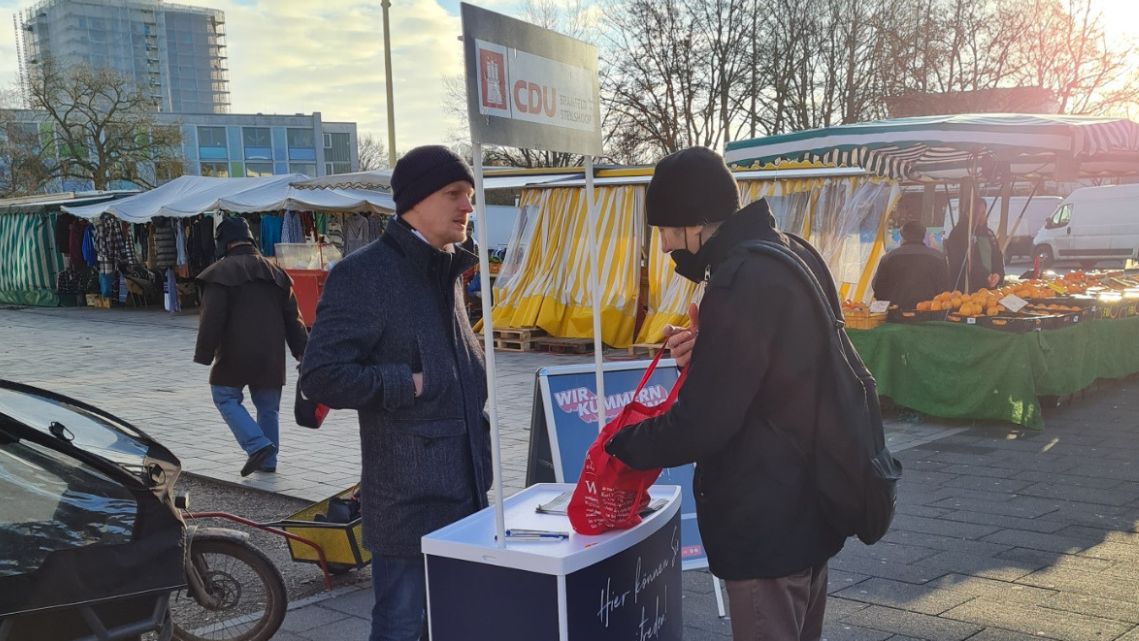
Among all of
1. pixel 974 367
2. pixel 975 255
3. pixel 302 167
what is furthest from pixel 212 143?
pixel 974 367

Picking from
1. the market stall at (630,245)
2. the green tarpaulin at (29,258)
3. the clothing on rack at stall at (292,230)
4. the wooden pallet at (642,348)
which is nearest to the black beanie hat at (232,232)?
the market stall at (630,245)

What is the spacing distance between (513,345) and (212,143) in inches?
3263

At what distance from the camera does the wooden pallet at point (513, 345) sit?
40.9 feet

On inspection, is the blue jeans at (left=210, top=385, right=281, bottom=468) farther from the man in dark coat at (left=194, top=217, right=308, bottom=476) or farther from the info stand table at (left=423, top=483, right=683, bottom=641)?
the info stand table at (left=423, top=483, right=683, bottom=641)

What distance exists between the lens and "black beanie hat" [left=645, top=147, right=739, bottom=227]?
7.20ft

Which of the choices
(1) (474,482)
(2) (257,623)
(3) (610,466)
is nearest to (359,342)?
(1) (474,482)

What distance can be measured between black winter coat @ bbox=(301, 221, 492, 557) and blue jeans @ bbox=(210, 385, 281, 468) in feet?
13.2

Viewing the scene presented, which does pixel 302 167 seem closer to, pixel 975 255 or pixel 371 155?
pixel 371 155

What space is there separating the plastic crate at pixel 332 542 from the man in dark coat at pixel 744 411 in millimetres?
2450

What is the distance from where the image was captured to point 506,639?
219 centimetres

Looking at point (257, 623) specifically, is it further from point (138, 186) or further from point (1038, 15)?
point (138, 186)

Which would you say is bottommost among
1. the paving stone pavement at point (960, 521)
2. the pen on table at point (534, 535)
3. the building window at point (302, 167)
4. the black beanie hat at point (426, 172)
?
the paving stone pavement at point (960, 521)

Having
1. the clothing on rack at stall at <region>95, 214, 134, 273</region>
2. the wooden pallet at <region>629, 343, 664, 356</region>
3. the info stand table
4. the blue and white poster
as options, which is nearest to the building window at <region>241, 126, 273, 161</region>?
the clothing on rack at stall at <region>95, 214, 134, 273</region>

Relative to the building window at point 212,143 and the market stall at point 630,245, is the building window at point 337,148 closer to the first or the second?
the building window at point 212,143
